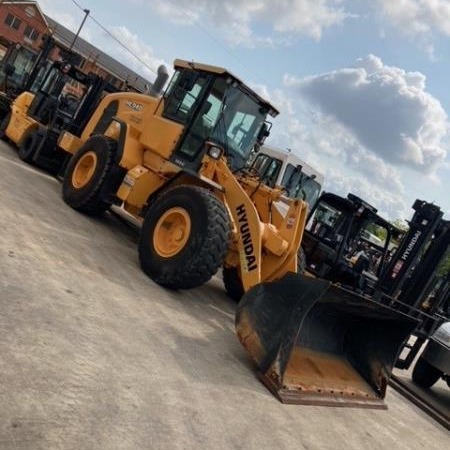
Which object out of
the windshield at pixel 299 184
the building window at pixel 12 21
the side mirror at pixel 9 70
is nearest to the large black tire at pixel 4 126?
the side mirror at pixel 9 70

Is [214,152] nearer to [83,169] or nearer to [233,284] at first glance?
[233,284]

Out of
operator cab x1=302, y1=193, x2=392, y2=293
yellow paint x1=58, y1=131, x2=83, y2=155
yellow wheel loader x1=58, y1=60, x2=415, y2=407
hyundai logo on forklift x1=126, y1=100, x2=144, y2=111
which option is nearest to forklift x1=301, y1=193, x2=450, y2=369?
operator cab x1=302, y1=193, x2=392, y2=293

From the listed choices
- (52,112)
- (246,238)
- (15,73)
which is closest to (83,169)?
(246,238)

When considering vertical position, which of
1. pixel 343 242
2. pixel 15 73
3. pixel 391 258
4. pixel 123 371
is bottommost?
pixel 123 371

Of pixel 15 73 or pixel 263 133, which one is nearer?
pixel 263 133

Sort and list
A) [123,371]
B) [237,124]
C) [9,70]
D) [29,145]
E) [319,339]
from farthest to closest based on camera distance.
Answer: [9,70], [29,145], [237,124], [319,339], [123,371]

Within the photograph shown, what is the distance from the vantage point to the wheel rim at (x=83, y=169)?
8.52 meters

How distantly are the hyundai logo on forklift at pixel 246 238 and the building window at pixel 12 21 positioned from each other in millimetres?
65041

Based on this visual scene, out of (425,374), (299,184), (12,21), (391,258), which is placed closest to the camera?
(425,374)

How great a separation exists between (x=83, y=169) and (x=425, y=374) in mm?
6454

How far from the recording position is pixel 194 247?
6047mm

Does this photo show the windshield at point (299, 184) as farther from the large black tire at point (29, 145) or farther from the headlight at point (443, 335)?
the headlight at point (443, 335)

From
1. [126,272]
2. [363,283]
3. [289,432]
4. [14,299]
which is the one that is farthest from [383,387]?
[363,283]

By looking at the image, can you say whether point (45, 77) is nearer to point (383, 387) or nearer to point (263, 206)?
point (263, 206)
